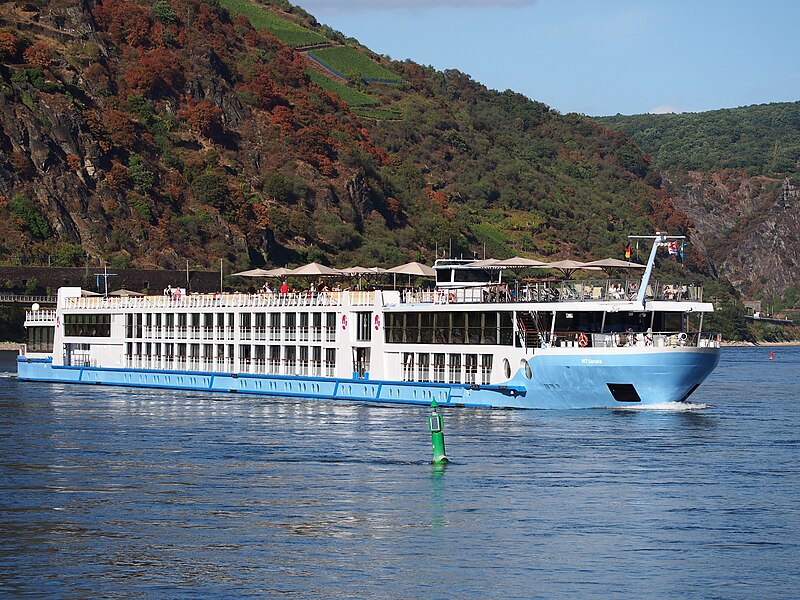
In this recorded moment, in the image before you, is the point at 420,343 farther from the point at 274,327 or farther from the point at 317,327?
the point at 274,327

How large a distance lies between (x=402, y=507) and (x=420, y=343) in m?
33.4

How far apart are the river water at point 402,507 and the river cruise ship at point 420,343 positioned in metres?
2.03

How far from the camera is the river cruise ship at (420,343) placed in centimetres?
6644

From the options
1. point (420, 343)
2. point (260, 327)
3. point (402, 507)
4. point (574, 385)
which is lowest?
point (402, 507)

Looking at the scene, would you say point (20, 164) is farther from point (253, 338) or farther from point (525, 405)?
point (525, 405)

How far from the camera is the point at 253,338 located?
87.8 metres

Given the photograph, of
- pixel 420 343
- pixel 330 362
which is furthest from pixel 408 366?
pixel 330 362

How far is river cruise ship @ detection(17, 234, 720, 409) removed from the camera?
6644cm

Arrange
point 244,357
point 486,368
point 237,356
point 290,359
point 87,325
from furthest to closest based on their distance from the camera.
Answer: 1. point 87,325
2. point 237,356
3. point 244,357
4. point 290,359
5. point 486,368

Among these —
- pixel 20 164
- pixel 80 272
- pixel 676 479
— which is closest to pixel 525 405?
pixel 676 479

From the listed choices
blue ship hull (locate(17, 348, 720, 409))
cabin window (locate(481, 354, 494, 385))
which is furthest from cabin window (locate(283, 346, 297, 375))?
cabin window (locate(481, 354, 494, 385))

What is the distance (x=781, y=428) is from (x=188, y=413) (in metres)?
29.5

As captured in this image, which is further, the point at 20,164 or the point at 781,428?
the point at 20,164

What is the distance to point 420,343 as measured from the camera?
75.5 m
